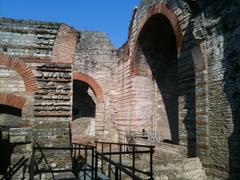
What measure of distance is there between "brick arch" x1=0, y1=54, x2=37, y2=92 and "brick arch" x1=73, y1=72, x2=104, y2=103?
28.8 ft

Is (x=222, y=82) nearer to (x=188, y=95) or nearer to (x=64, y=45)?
(x=188, y=95)

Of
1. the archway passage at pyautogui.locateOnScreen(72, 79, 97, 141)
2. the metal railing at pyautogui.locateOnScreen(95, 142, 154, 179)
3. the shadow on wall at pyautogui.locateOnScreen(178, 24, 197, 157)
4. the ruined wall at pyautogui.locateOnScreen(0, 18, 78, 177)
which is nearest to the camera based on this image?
the metal railing at pyautogui.locateOnScreen(95, 142, 154, 179)

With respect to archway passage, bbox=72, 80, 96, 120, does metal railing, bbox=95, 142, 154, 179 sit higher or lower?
lower

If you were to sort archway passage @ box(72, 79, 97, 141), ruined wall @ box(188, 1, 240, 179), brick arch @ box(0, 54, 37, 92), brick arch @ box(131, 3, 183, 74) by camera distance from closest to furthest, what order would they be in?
1. ruined wall @ box(188, 1, 240, 179)
2. brick arch @ box(0, 54, 37, 92)
3. brick arch @ box(131, 3, 183, 74)
4. archway passage @ box(72, 79, 97, 141)

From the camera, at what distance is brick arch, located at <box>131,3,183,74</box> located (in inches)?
373

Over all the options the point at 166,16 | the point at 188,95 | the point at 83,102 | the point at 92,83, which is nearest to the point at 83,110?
the point at 83,102

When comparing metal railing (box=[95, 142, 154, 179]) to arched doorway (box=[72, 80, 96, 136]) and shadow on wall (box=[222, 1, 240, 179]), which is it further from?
arched doorway (box=[72, 80, 96, 136])

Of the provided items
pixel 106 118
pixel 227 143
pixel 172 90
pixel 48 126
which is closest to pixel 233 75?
pixel 227 143

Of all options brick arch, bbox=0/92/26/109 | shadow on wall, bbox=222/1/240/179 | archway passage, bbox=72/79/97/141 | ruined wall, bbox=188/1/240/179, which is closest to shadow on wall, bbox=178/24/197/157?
ruined wall, bbox=188/1/240/179

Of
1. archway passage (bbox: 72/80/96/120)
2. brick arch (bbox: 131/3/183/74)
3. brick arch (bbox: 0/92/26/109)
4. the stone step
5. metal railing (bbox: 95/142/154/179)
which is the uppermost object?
brick arch (bbox: 131/3/183/74)

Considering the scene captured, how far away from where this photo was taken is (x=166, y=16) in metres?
10.6

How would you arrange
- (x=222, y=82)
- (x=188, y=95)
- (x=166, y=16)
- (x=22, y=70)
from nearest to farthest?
(x=222, y=82) < (x=22, y=70) < (x=188, y=95) < (x=166, y=16)

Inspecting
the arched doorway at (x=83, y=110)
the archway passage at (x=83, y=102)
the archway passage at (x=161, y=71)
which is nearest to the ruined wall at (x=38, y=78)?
the archway passage at (x=161, y=71)

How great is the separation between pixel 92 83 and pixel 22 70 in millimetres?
9030
